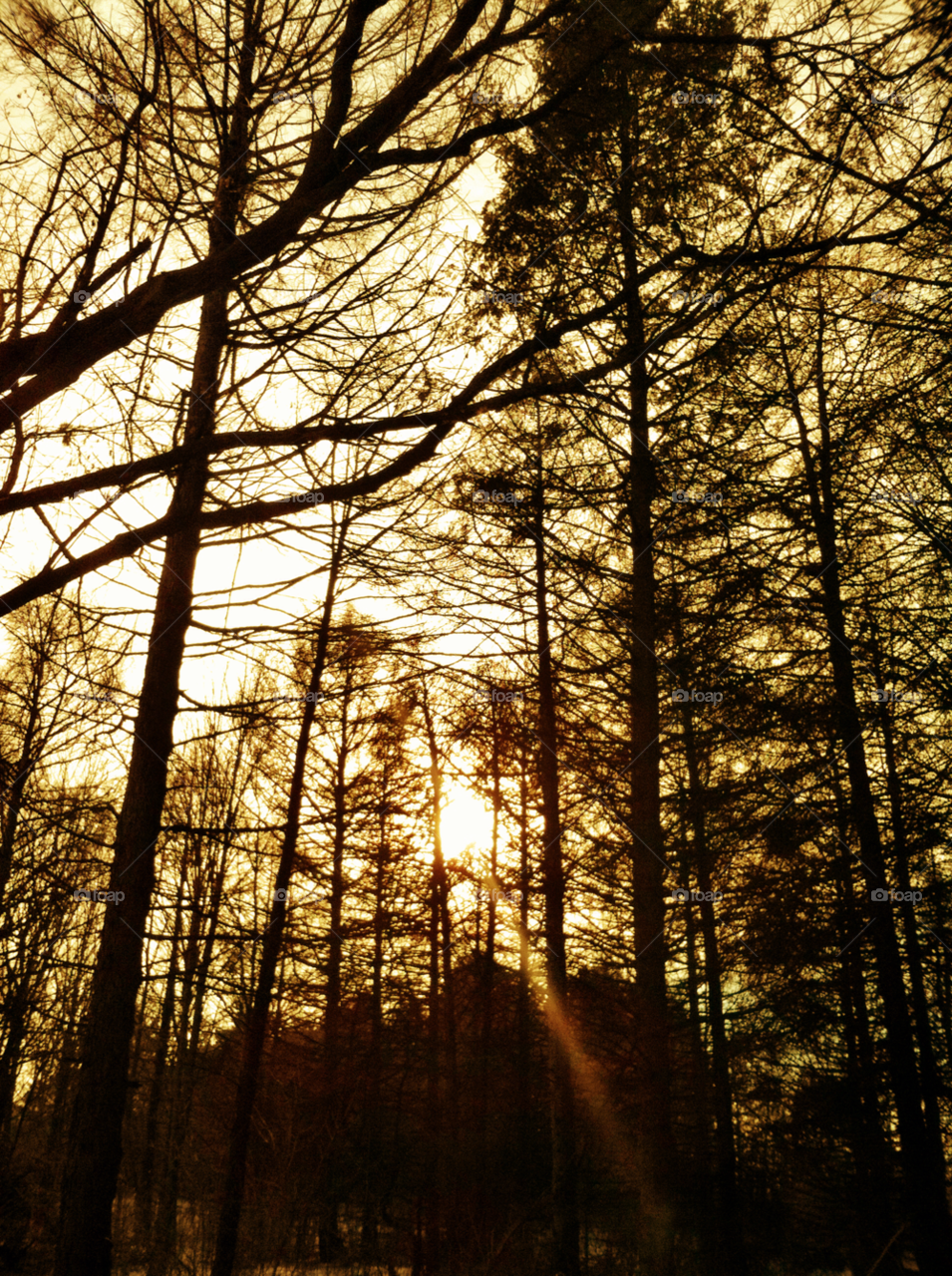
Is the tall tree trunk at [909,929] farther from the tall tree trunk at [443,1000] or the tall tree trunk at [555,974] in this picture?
the tall tree trunk at [443,1000]

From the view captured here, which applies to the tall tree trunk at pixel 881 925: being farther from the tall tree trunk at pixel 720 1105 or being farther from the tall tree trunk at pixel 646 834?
the tall tree trunk at pixel 720 1105

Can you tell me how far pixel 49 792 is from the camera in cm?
1167

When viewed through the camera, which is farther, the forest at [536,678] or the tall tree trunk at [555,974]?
the tall tree trunk at [555,974]

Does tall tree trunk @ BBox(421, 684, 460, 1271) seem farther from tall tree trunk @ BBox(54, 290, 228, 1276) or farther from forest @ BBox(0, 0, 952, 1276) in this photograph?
tall tree trunk @ BBox(54, 290, 228, 1276)

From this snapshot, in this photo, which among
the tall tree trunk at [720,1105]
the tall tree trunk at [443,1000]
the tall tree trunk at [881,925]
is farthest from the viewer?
the tall tree trunk at [443,1000]

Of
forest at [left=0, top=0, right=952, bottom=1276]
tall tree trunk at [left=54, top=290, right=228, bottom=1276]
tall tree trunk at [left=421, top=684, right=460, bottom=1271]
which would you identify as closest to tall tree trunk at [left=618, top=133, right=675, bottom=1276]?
forest at [left=0, top=0, right=952, bottom=1276]

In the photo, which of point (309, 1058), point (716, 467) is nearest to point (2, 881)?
point (309, 1058)

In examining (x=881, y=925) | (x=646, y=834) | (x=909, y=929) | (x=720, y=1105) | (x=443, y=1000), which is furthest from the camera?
(x=443, y=1000)

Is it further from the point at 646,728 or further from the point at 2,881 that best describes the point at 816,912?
the point at 2,881

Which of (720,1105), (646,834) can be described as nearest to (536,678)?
(646,834)

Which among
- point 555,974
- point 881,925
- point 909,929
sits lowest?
point 555,974

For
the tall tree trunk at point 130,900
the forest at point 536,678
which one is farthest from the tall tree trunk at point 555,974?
the tall tree trunk at point 130,900

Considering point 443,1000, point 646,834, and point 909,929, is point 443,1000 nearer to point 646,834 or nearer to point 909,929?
point 909,929

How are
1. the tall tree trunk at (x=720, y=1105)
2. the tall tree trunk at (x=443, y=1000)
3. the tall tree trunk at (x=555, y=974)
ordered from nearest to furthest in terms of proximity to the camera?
1. the tall tree trunk at (x=555, y=974)
2. the tall tree trunk at (x=720, y=1105)
3. the tall tree trunk at (x=443, y=1000)
